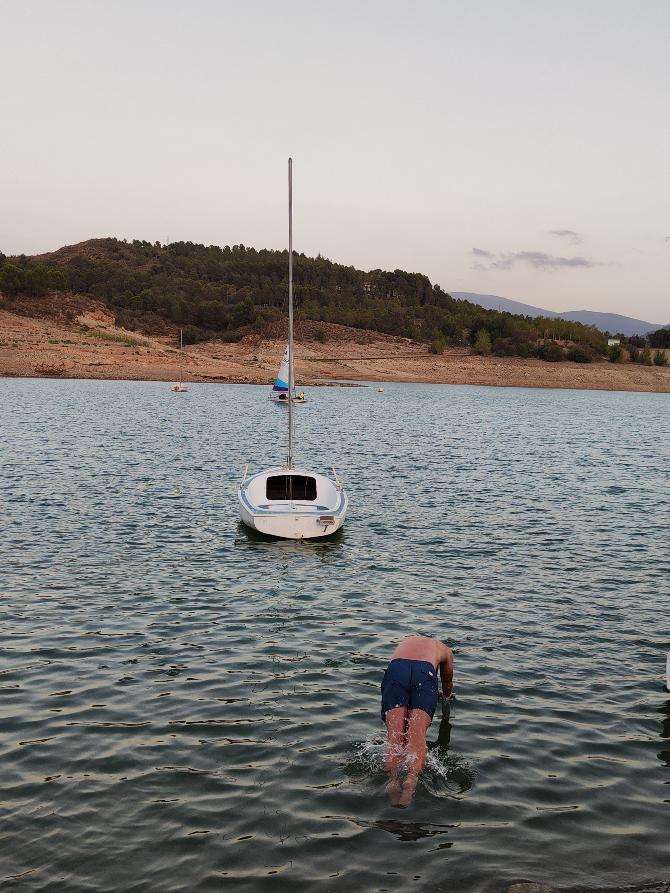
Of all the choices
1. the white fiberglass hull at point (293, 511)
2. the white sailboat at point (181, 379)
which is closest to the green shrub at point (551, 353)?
the white sailboat at point (181, 379)

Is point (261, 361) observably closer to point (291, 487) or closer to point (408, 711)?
point (291, 487)

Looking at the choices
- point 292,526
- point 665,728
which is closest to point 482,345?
point 292,526

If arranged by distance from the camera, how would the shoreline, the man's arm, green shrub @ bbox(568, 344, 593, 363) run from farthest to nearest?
green shrub @ bbox(568, 344, 593, 363) < the shoreline < the man's arm

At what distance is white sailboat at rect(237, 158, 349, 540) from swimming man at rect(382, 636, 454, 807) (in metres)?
13.1

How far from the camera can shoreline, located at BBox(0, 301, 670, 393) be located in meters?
126

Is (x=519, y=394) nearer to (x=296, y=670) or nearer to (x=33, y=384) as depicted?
(x=33, y=384)

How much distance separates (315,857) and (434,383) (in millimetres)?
148181

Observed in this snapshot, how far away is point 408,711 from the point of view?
10070mm

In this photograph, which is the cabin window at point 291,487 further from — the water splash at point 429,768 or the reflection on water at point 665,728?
the water splash at point 429,768

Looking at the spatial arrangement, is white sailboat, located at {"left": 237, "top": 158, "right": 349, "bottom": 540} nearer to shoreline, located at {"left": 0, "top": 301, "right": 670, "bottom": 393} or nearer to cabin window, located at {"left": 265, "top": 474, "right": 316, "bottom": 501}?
cabin window, located at {"left": 265, "top": 474, "right": 316, "bottom": 501}

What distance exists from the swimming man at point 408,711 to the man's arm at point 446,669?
0.82 meters

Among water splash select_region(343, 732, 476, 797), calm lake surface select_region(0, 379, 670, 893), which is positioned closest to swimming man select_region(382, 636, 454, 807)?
water splash select_region(343, 732, 476, 797)

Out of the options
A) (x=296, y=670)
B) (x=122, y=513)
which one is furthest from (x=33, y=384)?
(x=296, y=670)

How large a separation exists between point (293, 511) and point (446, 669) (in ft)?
41.7
